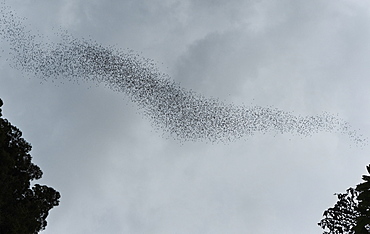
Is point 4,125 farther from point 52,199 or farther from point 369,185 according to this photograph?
point 369,185

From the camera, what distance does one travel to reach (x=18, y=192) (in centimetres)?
1709

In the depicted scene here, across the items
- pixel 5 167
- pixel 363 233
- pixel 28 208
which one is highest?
pixel 5 167

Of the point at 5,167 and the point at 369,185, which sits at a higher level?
the point at 5,167

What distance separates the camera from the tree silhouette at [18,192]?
16016 millimetres

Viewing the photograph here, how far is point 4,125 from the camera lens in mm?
17359

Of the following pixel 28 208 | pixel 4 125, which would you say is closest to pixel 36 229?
pixel 28 208

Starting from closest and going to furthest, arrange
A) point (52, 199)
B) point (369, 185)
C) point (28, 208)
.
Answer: point (369, 185) → point (28, 208) → point (52, 199)

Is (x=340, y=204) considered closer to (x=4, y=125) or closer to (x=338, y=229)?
(x=338, y=229)

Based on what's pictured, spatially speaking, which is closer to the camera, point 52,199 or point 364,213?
point 364,213

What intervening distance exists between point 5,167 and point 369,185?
49.6 feet

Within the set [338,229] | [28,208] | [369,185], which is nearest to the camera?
[369,185]

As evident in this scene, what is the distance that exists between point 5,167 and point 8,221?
2.44 m

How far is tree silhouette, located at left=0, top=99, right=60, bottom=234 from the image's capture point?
1602 cm

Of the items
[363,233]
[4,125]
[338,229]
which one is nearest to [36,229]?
[4,125]
